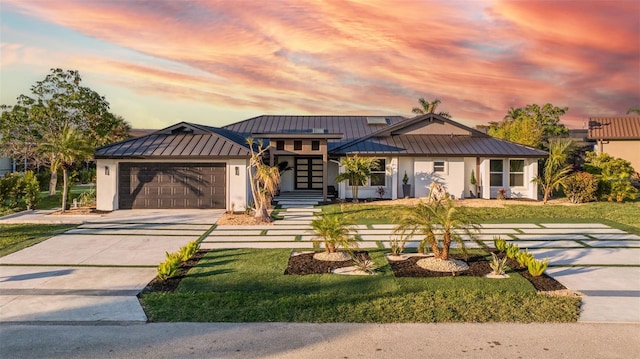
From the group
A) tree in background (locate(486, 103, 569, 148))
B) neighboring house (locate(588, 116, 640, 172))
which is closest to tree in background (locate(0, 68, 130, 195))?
tree in background (locate(486, 103, 569, 148))

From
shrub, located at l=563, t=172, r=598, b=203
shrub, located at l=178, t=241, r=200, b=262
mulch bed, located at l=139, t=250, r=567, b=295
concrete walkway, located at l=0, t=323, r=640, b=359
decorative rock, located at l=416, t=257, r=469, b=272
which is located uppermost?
shrub, located at l=563, t=172, r=598, b=203

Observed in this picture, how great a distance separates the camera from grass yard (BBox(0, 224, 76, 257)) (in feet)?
42.2

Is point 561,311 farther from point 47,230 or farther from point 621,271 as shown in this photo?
point 47,230

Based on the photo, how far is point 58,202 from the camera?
24.4 metres

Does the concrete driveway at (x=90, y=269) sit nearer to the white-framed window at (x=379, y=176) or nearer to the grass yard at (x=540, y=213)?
the grass yard at (x=540, y=213)

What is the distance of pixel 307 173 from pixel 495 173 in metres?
12.2

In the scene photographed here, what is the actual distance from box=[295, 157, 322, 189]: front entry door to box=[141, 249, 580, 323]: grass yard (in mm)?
20382

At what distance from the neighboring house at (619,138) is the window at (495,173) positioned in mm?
19119

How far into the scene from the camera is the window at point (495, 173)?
25609 millimetres

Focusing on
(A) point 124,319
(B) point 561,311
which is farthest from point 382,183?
(A) point 124,319

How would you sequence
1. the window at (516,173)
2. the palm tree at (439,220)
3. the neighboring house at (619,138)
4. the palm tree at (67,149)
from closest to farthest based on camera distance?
the palm tree at (439,220)
the palm tree at (67,149)
the window at (516,173)
the neighboring house at (619,138)

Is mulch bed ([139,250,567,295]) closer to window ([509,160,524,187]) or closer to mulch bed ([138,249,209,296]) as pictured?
mulch bed ([138,249,209,296])

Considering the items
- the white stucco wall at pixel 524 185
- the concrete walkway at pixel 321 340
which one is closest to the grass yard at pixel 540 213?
the white stucco wall at pixel 524 185

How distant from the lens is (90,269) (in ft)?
33.9
